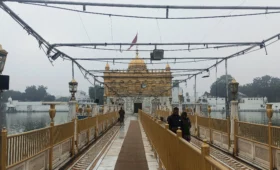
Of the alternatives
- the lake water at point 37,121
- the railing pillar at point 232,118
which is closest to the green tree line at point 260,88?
the lake water at point 37,121

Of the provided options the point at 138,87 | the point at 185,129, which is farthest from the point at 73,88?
the point at 138,87

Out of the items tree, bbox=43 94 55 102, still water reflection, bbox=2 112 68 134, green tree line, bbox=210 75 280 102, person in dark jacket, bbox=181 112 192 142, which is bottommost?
still water reflection, bbox=2 112 68 134

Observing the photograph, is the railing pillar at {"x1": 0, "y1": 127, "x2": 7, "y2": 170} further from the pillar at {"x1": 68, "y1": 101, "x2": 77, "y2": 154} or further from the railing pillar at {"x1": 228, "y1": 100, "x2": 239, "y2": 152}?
the railing pillar at {"x1": 228, "y1": 100, "x2": 239, "y2": 152}

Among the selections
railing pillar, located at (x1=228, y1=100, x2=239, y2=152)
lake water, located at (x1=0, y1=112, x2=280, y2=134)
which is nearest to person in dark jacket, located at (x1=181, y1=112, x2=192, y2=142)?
railing pillar, located at (x1=228, y1=100, x2=239, y2=152)

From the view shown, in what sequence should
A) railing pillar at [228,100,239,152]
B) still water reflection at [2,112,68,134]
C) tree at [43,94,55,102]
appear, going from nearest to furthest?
railing pillar at [228,100,239,152] → still water reflection at [2,112,68,134] → tree at [43,94,55,102]

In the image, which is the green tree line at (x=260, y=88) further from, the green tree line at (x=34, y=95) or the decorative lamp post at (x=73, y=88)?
the decorative lamp post at (x=73, y=88)

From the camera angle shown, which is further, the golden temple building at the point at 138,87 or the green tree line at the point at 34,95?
the green tree line at the point at 34,95

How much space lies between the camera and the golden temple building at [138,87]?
3994 centimetres

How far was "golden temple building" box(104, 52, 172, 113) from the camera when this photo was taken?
39.9m

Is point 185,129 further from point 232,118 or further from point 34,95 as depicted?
point 34,95

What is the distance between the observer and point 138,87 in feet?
179

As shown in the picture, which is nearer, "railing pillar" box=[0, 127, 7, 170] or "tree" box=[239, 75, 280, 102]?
"railing pillar" box=[0, 127, 7, 170]

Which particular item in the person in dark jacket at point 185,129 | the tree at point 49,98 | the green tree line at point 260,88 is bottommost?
the person in dark jacket at point 185,129

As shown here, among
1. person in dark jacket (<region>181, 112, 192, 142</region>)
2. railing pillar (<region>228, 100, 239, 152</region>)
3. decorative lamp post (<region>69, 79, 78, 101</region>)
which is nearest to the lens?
person in dark jacket (<region>181, 112, 192, 142</region>)
